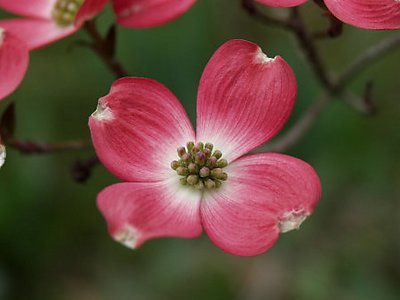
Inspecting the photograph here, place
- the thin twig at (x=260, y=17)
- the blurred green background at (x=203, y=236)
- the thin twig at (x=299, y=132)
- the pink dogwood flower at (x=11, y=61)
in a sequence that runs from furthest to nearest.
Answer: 1. the blurred green background at (x=203, y=236)
2. the thin twig at (x=299, y=132)
3. the thin twig at (x=260, y=17)
4. the pink dogwood flower at (x=11, y=61)

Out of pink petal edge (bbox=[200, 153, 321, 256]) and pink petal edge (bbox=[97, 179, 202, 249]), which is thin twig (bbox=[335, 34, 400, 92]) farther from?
pink petal edge (bbox=[97, 179, 202, 249])

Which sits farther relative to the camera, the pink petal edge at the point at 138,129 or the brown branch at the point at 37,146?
the brown branch at the point at 37,146

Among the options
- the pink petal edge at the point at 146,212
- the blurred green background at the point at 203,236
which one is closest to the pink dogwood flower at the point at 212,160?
the pink petal edge at the point at 146,212

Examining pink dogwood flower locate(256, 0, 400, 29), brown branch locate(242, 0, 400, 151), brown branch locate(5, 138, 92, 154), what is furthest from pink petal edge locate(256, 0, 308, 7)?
brown branch locate(5, 138, 92, 154)

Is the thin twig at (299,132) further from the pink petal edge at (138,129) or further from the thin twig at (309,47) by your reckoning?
the pink petal edge at (138,129)

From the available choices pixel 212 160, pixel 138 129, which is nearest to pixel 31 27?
pixel 138 129

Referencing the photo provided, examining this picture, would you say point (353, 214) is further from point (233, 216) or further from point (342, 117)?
point (233, 216)
